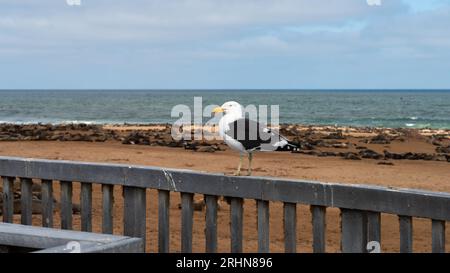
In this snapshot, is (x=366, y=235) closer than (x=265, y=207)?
Yes

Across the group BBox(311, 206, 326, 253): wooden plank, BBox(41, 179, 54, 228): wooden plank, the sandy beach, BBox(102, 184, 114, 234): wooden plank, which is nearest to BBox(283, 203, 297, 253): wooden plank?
→ BBox(311, 206, 326, 253): wooden plank

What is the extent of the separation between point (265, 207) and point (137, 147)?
18.9 metres

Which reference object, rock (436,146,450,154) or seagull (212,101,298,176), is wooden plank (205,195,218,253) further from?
rock (436,146,450,154)

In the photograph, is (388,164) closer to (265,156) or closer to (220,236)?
(265,156)

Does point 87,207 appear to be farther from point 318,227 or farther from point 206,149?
point 206,149

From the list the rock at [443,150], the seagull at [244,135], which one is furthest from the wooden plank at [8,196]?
the rock at [443,150]

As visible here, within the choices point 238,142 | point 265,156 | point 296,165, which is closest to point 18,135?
point 265,156

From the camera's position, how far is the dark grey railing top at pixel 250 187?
3975 millimetres

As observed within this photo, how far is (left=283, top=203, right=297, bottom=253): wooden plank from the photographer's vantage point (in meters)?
4.39

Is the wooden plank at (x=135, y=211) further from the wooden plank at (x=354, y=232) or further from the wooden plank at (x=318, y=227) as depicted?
the wooden plank at (x=354, y=232)

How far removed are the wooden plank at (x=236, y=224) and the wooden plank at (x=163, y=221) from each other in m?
0.51

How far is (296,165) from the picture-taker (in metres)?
18.4

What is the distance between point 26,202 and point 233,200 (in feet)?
5.79
